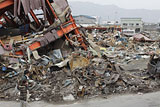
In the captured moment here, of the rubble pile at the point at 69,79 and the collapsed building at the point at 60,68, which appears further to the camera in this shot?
the collapsed building at the point at 60,68

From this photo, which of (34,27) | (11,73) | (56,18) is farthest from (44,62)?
(34,27)

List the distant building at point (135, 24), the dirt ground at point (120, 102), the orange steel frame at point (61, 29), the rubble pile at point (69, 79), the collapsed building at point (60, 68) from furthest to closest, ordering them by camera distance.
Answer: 1. the distant building at point (135, 24)
2. the orange steel frame at point (61, 29)
3. the collapsed building at point (60, 68)
4. the rubble pile at point (69, 79)
5. the dirt ground at point (120, 102)

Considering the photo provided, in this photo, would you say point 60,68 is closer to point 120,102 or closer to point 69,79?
point 69,79

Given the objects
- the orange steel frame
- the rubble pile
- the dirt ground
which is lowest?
the dirt ground

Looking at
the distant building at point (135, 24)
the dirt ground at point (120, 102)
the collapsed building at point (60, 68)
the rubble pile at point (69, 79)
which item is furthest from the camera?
the distant building at point (135, 24)

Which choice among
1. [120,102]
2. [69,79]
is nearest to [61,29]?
[69,79]

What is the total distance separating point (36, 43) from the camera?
8.84 m

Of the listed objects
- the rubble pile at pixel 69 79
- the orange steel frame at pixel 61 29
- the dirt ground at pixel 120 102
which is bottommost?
the dirt ground at pixel 120 102

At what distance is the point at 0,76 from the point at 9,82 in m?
0.60

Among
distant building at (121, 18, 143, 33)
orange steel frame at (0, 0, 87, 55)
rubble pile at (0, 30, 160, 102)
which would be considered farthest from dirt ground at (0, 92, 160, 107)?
distant building at (121, 18, 143, 33)

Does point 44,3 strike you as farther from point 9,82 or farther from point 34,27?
point 9,82

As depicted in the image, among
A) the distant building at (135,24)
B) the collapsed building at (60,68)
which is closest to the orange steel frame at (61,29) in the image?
the collapsed building at (60,68)

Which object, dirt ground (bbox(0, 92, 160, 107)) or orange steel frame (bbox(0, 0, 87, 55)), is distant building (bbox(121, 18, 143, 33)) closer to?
orange steel frame (bbox(0, 0, 87, 55))

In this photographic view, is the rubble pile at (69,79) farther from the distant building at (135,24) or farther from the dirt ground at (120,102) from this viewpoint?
the distant building at (135,24)
